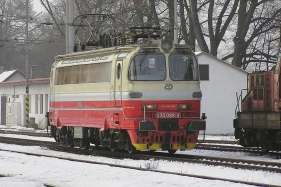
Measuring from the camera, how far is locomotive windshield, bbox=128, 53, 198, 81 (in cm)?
2080

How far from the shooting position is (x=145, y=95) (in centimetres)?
2066

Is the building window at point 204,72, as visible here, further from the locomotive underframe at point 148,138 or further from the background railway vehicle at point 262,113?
the locomotive underframe at point 148,138

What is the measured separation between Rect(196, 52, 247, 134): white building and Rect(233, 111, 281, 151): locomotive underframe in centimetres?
1595

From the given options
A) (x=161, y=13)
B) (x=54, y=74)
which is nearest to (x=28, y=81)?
(x=161, y=13)

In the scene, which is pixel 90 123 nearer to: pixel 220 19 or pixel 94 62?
pixel 94 62

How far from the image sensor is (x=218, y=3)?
50406 mm

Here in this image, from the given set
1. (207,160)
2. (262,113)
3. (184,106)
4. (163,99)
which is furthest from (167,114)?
(262,113)

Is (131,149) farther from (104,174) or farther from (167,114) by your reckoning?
(104,174)

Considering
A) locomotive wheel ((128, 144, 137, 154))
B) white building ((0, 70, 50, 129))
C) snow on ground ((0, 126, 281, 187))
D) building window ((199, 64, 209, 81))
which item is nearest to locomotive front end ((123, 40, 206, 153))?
locomotive wheel ((128, 144, 137, 154))

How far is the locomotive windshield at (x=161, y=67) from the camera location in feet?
68.2

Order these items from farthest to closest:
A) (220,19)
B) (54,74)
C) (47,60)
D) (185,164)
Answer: (47,60) < (220,19) < (54,74) < (185,164)

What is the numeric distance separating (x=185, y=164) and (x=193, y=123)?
2.52 m

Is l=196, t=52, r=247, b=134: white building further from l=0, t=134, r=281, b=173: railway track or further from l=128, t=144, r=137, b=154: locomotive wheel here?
l=128, t=144, r=137, b=154: locomotive wheel

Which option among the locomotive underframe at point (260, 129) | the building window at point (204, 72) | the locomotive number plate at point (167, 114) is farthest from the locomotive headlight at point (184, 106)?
the building window at point (204, 72)
